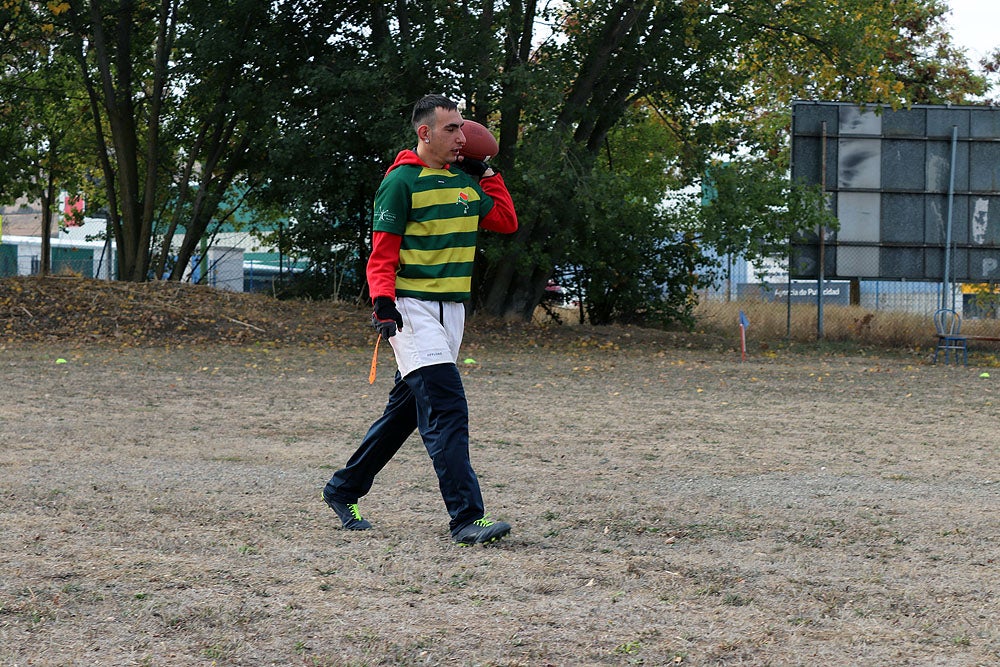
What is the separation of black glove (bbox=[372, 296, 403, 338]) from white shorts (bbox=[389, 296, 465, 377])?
0.10 m

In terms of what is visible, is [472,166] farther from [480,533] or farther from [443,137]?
[480,533]

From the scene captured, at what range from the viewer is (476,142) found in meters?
5.59

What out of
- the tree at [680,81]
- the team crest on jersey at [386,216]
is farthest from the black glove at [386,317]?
the tree at [680,81]

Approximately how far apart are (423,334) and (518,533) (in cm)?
103

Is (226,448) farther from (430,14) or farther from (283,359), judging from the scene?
(430,14)

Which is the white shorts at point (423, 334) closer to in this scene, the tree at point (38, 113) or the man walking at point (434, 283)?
the man walking at point (434, 283)

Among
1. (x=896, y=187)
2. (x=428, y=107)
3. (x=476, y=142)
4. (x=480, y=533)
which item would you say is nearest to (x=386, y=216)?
(x=428, y=107)

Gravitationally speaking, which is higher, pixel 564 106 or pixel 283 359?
pixel 564 106

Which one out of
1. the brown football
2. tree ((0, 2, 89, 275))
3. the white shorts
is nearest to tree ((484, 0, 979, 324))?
tree ((0, 2, 89, 275))

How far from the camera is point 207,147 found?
26.3 metres

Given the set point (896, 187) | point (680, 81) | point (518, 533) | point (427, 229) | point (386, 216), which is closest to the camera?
point (386, 216)

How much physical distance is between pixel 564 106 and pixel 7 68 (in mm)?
12035

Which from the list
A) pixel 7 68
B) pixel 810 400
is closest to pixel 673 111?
pixel 810 400

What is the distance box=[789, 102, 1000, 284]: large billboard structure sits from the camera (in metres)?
21.3
